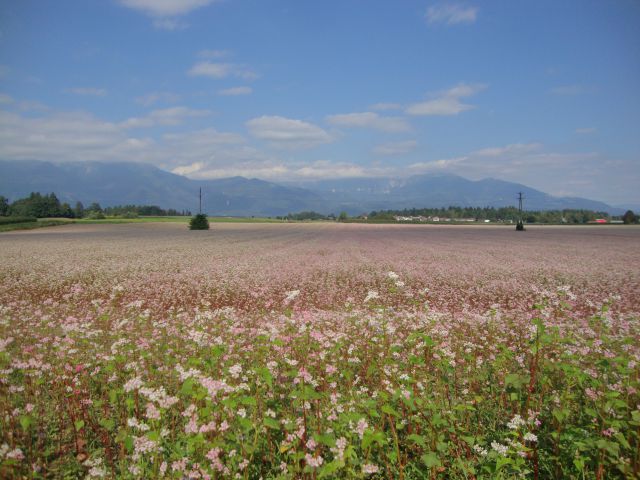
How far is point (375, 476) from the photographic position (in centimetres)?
438

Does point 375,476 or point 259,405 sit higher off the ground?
point 259,405

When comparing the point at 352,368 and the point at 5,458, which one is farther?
the point at 352,368

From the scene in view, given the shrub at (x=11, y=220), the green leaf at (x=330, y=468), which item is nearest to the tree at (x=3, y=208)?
the shrub at (x=11, y=220)

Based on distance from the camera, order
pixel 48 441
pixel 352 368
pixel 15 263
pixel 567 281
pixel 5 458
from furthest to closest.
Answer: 1. pixel 15 263
2. pixel 567 281
3. pixel 352 368
4. pixel 48 441
5. pixel 5 458

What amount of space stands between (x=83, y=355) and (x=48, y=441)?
219 cm

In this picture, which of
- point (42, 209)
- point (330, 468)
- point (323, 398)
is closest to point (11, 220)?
point (42, 209)

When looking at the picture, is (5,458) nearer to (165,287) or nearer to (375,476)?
(375,476)

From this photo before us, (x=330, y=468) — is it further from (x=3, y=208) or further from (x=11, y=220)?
(x=3, y=208)

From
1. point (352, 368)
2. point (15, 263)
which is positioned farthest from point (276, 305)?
point (15, 263)

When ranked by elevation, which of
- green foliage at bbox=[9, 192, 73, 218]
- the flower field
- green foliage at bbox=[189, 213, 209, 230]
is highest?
green foliage at bbox=[9, 192, 73, 218]

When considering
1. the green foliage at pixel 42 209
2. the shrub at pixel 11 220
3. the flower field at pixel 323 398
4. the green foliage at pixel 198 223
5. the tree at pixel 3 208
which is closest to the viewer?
the flower field at pixel 323 398

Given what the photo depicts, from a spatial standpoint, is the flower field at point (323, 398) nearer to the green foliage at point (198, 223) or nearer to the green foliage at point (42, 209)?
the green foliage at point (198, 223)

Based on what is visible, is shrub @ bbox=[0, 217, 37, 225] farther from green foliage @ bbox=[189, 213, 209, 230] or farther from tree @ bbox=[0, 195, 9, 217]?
tree @ bbox=[0, 195, 9, 217]

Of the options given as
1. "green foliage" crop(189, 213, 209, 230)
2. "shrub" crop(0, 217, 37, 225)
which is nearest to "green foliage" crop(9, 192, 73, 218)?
"shrub" crop(0, 217, 37, 225)
